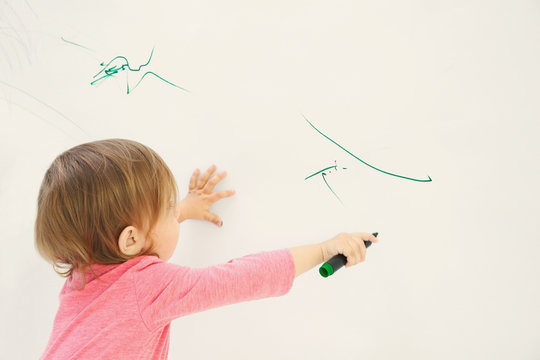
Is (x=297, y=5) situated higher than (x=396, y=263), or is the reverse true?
(x=297, y=5)

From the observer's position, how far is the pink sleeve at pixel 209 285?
49cm

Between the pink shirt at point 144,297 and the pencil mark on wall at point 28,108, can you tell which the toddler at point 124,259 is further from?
the pencil mark on wall at point 28,108

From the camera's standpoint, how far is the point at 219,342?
2.17 ft

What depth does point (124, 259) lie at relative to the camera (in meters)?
0.54

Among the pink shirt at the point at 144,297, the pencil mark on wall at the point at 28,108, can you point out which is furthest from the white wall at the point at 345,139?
the pink shirt at the point at 144,297

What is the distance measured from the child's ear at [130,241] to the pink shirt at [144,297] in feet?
0.05

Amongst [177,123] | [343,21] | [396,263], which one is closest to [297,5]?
[343,21]

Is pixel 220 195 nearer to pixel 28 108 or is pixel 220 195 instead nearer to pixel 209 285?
pixel 209 285

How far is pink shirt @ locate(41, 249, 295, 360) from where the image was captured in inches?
19.3

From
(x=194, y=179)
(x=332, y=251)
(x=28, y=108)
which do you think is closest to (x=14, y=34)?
(x=28, y=108)

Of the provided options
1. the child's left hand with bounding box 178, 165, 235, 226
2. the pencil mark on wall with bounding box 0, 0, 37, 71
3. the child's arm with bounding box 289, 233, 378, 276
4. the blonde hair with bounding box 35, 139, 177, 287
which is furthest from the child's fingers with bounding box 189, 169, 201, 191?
the pencil mark on wall with bounding box 0, 0, 37, 71

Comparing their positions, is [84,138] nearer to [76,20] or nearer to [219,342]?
[76,20]

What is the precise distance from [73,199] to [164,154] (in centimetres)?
20

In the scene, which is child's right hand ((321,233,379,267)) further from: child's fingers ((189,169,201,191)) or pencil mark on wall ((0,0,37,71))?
pencil mark on wall ((0,0,37,71))
